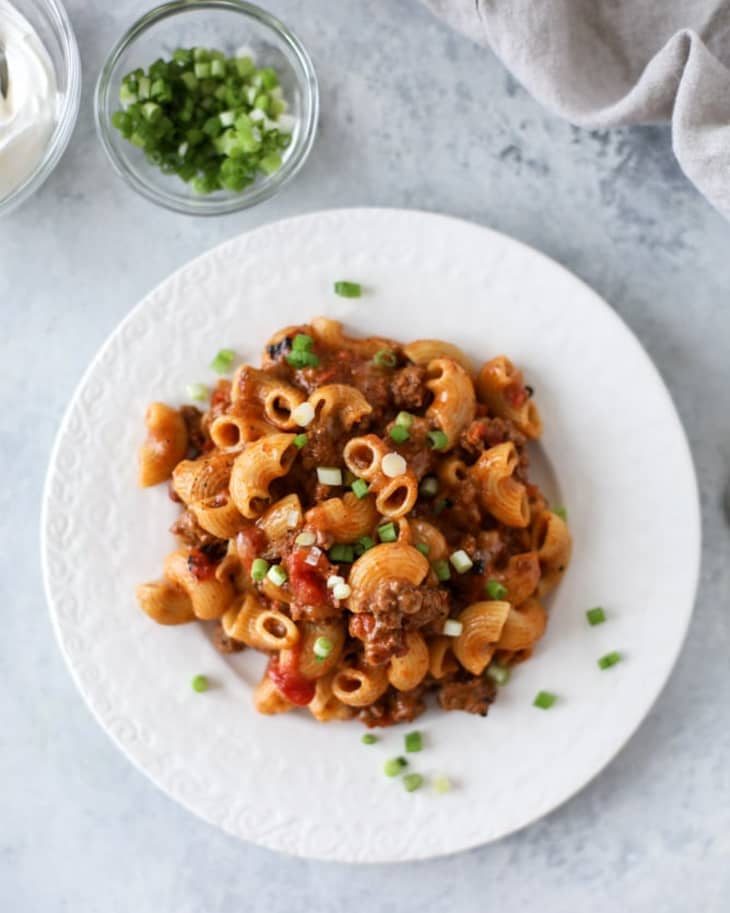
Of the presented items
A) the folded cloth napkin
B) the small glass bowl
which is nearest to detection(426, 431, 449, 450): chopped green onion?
the small glass bowl

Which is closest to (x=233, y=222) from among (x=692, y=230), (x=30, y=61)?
(x=30, y=61)

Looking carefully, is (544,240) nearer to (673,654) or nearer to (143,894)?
(673,654)

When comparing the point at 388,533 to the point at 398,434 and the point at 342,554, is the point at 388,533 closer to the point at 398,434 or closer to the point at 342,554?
the point at 342,554

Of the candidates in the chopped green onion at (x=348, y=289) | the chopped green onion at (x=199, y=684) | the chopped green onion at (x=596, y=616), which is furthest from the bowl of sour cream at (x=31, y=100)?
the chopped green onion at (x=596, y=616)

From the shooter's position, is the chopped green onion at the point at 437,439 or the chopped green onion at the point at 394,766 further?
the chopped green onion at the point at 394,766

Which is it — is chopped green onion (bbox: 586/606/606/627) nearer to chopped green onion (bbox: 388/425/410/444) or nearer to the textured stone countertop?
the textured stone countertop

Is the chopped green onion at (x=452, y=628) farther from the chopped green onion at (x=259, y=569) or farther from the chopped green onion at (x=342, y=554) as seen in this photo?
the chopped green onion at (x=259, y=569)
